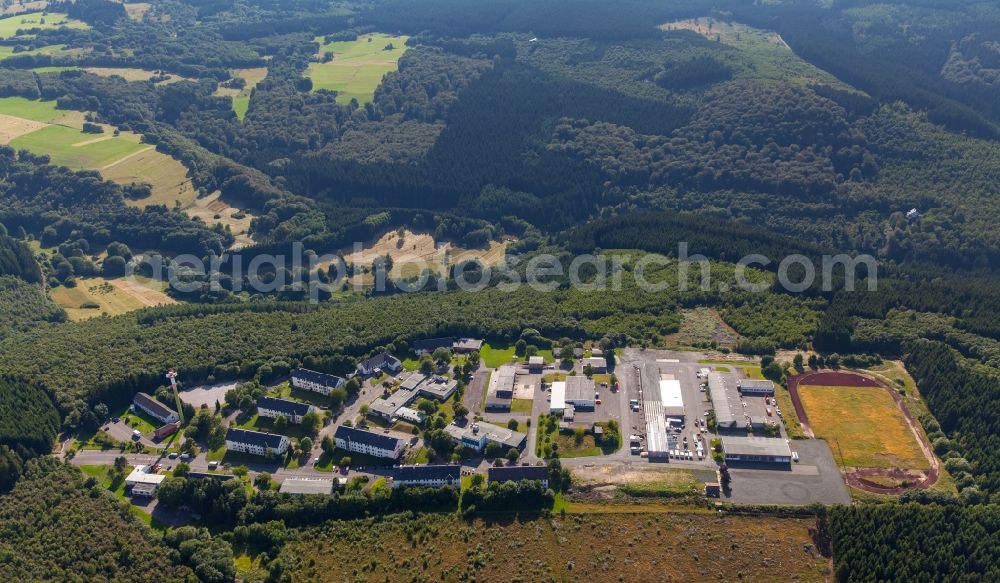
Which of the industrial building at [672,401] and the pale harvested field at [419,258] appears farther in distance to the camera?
the pale harvested field at [419,258]

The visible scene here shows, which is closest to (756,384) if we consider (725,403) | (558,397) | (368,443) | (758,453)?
(725,403)

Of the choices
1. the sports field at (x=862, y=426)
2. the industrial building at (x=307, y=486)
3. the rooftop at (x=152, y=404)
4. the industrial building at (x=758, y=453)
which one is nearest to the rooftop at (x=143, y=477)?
the rooftop at (x=152, y=404)

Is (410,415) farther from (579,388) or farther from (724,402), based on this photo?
(724,402)

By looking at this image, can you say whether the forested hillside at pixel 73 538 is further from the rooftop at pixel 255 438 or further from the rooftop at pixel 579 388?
the rooftop at pixel 579 388

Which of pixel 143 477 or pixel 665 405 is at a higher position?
pixel 665 405

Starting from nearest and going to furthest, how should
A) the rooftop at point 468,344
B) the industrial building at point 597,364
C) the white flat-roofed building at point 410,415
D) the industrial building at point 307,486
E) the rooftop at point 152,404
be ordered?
the industrial building at point 307,486
the white flat-roofed building at point 410,415
the rooftop at point 152,404
the industrial building at point 597,364
the rooftop at point 468,344

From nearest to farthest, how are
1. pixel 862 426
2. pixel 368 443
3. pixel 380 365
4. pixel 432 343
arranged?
pixel 368 443
pixel 862 426
pixel 380 365
pixel 432 343
